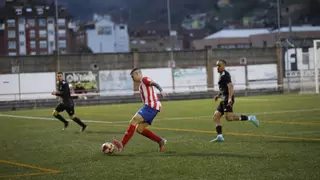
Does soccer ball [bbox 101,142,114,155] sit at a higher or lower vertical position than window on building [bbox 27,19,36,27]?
lower

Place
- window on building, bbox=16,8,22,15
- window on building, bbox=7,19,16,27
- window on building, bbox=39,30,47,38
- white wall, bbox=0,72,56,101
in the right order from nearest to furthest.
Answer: white wall, bbox=0,72,56,101
window on building, bbox=16,8,22,15
window on building, bbox=7,19,16,27
window on building, bbox=39,30,47,38

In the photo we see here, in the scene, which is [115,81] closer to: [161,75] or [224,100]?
[161,75]

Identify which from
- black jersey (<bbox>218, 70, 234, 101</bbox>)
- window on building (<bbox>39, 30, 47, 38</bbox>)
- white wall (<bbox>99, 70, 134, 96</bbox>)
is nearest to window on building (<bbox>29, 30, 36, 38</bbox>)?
window on building (<bbox>39, 30, 47, 38</bbox>)

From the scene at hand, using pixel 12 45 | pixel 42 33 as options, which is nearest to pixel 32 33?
pixel 42 33

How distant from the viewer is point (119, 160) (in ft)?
41.0

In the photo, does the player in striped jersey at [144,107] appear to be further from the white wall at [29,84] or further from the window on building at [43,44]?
the window on building at [43,44]

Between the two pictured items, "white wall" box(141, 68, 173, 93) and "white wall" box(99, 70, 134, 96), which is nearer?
"white wall" box(99, 70, 134, 96)

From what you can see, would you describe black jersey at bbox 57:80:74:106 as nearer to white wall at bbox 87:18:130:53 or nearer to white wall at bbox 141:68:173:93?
white wall at bbox 141:68:173:93

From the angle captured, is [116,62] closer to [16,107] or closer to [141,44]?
[16,107]

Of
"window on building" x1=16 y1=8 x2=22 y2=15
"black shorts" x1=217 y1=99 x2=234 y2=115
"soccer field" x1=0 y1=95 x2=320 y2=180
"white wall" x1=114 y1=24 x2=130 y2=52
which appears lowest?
"soccer field" x1=0 y1=95 x2=320 y2=180

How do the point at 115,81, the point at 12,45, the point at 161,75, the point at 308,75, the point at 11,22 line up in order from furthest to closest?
the point at 12,45 → the point at 11,22 → the point at 161,75 → the point at 115,81 → the point at 308,75

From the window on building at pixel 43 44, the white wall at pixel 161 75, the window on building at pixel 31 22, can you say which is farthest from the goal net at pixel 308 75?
the window on building at pixel 43 44

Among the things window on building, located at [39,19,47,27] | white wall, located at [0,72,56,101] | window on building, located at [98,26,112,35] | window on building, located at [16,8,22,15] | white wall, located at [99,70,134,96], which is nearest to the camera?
white wall, located at [0,72,56,101]

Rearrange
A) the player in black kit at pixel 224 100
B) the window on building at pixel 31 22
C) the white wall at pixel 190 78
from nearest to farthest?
1. the player in black kit at pixel 224 100
2. the white wall at pixel 190 78
3. the window on building at pixel 31 22
